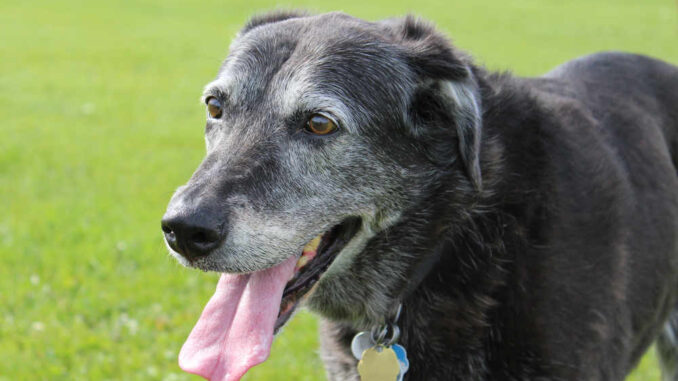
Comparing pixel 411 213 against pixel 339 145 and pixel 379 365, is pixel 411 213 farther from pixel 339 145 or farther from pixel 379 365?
pixel 379 365

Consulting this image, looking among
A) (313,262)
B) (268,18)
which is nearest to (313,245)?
(313,262)

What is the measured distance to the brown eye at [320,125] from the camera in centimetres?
336

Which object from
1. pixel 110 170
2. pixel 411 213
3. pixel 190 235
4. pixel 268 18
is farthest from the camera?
pixel 110 170

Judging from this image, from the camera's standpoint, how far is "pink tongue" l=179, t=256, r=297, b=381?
3104mm

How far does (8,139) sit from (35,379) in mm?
6625

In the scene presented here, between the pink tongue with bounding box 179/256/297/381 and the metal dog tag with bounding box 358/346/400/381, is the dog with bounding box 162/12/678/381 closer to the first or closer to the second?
the pink tongue with bounding box 179/256/297/381

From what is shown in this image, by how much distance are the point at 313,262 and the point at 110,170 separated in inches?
281

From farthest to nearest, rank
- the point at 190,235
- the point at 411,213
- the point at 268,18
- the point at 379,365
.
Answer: the point at 268,18 → the point at 411,213 → the point at 379,365 → the point at 190,235

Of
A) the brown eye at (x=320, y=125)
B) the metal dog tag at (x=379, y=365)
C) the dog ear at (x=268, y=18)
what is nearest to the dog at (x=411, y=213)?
the brown eye at (x=320, y=125)

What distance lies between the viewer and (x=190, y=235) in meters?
2.93

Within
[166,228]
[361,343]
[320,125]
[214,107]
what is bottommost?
[361,343]

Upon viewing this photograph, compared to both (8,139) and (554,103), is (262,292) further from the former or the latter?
(8,139)

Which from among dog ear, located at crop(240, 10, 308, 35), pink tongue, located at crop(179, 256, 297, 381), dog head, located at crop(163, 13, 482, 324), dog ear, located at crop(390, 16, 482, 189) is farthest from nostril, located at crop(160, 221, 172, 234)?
dog ear, located at crop(240, 10, 308, 35)

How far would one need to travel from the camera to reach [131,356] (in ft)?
17.8
